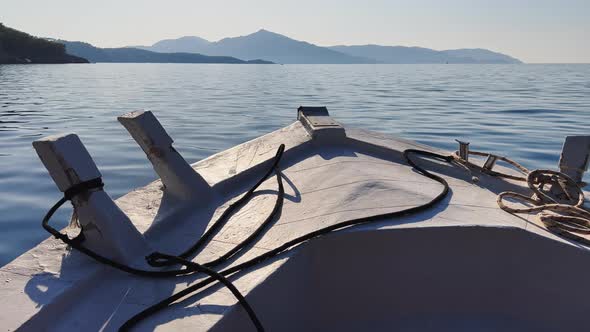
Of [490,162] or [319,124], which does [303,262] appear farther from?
[319,124]

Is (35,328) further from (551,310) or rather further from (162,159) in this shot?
(551,310)

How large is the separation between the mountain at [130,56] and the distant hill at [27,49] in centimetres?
8667

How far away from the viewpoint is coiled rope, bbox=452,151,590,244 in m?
2.30

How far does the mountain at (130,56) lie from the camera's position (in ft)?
554

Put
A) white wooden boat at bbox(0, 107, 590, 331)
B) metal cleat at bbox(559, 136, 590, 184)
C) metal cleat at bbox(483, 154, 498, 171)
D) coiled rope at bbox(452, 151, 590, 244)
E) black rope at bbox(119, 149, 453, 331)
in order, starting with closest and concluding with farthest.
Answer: black rope at bbox(119, 149, 453, 331)
white wooden boat at bbox(0, 107, 590, 331)
coiled rope at bbox(452, 151, 590, 244)
metal cleat at bbox(559, 136, 590, 184)
metal cleat at bbox(483, 154, 498, 171)

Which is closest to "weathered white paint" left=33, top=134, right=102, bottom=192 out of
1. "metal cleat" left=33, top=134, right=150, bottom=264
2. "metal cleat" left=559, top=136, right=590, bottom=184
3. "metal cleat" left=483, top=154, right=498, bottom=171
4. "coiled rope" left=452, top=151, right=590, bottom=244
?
"metal cleat" left=33, top=134, right=150, bottom=264

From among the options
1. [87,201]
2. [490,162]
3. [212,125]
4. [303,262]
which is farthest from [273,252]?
[212,125]

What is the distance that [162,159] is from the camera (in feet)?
9.24

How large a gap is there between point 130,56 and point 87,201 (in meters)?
194

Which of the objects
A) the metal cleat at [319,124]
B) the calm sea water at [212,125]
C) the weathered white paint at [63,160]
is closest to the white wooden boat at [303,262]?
the weathered white paint at [63,160]

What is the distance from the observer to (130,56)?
18100cm

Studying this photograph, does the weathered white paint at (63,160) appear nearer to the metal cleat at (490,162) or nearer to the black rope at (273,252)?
the black rope at (273,252)

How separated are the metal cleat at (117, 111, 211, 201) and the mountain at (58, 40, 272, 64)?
166 metres

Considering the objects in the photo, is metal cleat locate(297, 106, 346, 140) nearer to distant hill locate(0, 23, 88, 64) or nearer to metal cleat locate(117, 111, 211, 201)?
metal cleat locate(117, 111, 211, 201)
